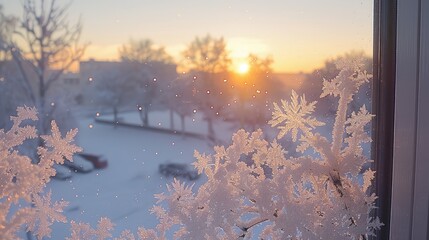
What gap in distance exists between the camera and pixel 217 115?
81 cm

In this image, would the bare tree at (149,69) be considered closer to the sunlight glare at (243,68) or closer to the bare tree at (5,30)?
the sunlight glare at (243,68)

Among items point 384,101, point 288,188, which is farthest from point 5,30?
point 384,101

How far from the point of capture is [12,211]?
2.24ft

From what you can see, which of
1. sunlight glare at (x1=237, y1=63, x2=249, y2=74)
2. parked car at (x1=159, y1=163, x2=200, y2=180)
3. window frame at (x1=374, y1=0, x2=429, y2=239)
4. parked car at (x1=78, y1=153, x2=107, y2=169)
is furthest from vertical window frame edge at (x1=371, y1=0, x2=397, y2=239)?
parked car at (x1=78, y1=153, x2=107, y2=169)

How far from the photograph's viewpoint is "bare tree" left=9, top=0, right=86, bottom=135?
2.99 ft

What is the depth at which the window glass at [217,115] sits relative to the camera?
2.20 feet

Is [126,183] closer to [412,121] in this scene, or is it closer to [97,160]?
[97,160]

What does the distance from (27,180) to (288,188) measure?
1.43ft

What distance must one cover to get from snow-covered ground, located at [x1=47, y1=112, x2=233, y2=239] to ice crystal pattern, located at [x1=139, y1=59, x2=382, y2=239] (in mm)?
75

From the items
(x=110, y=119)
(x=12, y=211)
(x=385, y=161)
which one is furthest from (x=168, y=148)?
(x=385, y=161)

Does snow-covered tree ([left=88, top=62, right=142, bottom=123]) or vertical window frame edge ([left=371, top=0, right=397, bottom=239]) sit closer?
vertical window frame edge ([left=371, top=0, right=397, bottom=239])

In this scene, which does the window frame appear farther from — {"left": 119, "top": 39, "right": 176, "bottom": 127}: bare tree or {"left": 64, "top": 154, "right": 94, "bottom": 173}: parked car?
{"left": 64, "top": 154, "right": 94, "bottom": 173}: parked car

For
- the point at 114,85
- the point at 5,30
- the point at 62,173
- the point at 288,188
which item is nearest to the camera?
the point at 288,188

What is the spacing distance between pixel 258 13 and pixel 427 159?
0.41m
